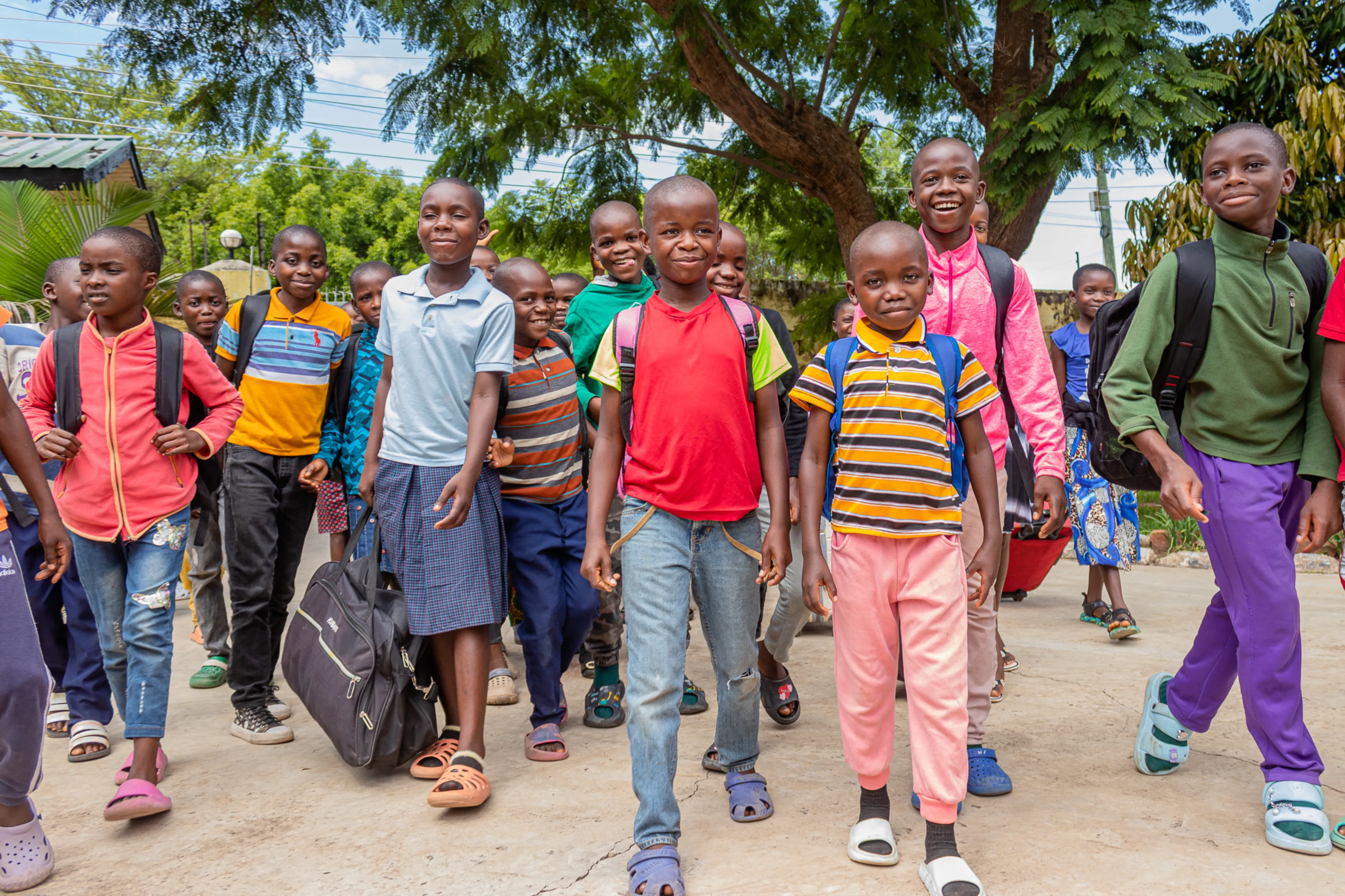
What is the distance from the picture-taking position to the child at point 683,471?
282cm

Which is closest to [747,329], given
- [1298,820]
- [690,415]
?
[690,415]

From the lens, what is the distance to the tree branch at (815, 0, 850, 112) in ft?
26.1

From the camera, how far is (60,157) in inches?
384

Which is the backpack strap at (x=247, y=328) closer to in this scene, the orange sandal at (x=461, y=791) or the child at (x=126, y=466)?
the child at (x=126, y=466)

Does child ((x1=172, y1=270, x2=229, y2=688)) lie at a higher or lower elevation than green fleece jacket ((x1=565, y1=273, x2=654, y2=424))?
lower

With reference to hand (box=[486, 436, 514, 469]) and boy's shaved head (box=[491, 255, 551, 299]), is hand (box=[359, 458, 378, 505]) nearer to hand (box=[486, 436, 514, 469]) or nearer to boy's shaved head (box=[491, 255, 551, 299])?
hand (box=[486, 436, 514, 469])

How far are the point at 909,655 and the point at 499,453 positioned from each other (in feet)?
5.50

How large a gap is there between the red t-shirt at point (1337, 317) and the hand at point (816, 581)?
1.50 meters

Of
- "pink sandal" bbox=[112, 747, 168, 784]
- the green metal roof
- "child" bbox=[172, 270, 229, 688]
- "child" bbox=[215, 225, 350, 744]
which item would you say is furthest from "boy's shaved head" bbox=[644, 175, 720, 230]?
the green metal roof

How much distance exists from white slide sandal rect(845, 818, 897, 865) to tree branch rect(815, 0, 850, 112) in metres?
6.56

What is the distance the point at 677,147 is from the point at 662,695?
24.1ft

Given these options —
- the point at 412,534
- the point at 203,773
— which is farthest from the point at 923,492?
the point at 203,773

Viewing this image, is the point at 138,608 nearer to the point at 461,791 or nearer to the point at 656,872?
the point at 461,791

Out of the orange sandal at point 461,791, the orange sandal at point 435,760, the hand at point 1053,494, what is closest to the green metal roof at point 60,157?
the orange sandal at point 435,760
